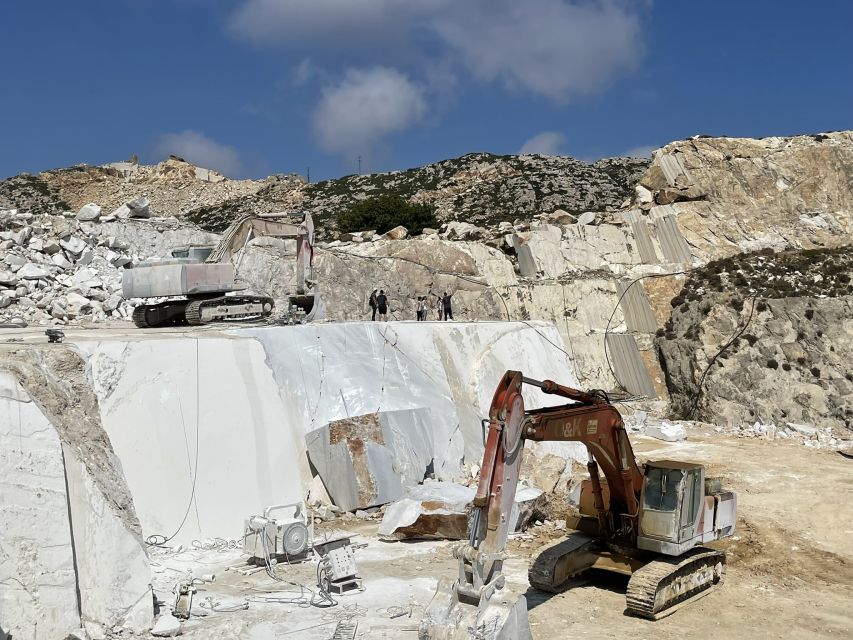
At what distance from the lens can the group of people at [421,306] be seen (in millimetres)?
23039

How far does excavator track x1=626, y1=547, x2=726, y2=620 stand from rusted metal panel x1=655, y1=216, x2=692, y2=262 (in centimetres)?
2179

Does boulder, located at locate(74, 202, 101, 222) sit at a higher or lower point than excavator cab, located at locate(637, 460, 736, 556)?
higher

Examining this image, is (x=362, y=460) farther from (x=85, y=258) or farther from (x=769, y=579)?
(x=85, y=258)

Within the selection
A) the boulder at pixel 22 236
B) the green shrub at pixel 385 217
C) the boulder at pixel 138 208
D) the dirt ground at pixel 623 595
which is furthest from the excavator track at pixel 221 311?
the green shrub at pixel 385 217

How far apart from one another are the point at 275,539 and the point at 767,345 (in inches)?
751

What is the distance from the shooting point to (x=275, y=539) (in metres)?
11.5

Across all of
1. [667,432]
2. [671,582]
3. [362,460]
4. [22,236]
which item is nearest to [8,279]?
[22,236]

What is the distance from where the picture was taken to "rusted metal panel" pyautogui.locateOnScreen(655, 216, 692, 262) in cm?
3178

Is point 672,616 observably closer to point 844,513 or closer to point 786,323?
point 844,513

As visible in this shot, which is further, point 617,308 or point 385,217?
point 385,217

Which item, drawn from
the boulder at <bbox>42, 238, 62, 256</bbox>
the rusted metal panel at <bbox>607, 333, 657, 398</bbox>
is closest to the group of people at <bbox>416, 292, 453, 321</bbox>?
the rusted metal panel at <bbox>607, 333, 657, 398</bbox>

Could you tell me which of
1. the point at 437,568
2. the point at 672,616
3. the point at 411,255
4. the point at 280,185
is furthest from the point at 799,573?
the point at 280,185

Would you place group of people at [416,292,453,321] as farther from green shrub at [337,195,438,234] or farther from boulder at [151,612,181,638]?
green shrub at [337,195,438,234]

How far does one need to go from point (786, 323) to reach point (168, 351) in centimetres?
1961
